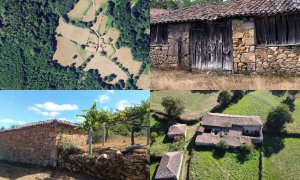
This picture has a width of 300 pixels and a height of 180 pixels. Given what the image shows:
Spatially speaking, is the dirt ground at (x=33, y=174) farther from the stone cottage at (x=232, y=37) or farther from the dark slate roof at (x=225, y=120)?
the stone cottage at (x=232, y=37)

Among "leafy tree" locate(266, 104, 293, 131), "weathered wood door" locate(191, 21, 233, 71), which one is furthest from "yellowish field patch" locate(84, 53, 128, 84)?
"weathered wood door" locate(191, 21, 233, 71)

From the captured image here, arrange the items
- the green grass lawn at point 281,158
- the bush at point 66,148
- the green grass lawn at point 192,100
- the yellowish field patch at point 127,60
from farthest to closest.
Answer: the bush at point 66,148
the yellowish field patch at point 127,60
the green grass lawn at point 192,100
the green grass lawn at point 281,158

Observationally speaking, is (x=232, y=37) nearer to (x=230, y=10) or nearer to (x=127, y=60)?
(x=230, y=10)

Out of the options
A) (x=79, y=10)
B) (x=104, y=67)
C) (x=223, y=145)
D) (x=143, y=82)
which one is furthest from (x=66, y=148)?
(x=223, y=145)

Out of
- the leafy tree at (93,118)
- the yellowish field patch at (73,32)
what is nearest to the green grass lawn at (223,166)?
the leafy tree at (93,118)

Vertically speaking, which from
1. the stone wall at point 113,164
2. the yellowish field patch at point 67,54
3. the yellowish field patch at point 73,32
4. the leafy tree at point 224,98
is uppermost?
the yellowish field patch at point 73,32

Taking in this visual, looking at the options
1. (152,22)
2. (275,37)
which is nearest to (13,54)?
(152,22)


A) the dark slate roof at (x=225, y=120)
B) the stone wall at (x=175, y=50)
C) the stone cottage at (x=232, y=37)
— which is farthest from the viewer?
the stone wall at (x=175, y=50)
